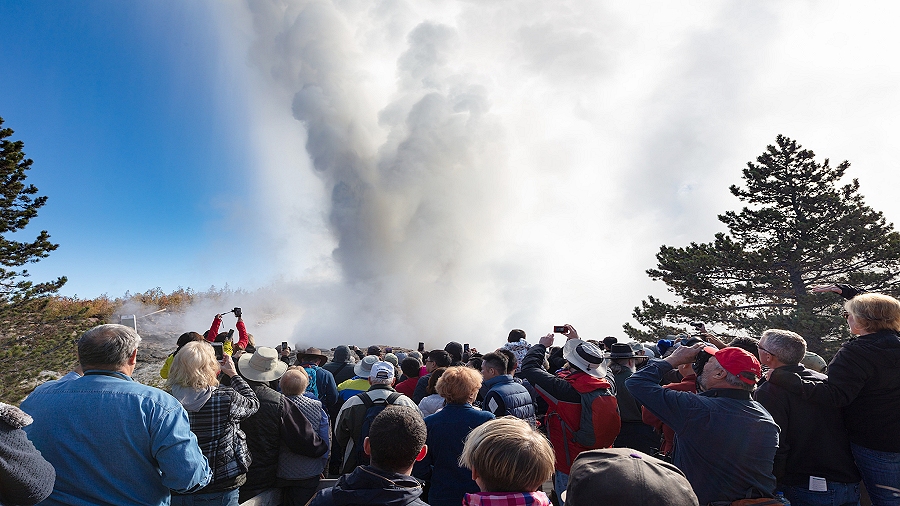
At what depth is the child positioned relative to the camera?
1.78 meters

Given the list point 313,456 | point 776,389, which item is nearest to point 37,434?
point 313,456

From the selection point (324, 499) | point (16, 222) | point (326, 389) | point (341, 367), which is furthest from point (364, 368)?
point (16, 222)

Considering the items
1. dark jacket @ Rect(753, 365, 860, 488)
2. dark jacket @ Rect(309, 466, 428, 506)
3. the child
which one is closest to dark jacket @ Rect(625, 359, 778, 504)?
dark jacket @ Rect(753, 365, 860, 488)

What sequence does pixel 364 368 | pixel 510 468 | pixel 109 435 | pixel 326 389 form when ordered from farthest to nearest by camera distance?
1. pixel 326 389
2. pixel 364 368
3. pixel 109 435
4. pixel 510 468

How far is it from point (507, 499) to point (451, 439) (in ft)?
4.56

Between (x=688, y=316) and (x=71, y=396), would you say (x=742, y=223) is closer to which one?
(x=688, y=316)

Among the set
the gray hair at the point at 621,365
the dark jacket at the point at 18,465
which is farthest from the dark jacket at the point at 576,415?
the dark jacket at the point at 18,465

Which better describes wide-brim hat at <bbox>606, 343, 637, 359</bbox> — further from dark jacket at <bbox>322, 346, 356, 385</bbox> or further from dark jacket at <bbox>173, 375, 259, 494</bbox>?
dark jacket at <bbox>322, 346, 356, 385</bbox>

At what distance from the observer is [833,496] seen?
2977 mm

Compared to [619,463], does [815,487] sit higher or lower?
lower

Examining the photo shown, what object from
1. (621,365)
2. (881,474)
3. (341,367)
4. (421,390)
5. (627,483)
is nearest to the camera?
(627,483)

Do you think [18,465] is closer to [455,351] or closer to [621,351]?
[621,351]

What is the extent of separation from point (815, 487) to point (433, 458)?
2.52 metres

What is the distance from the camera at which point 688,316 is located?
19828 millimetres
